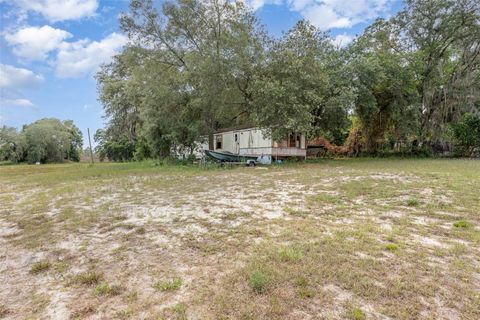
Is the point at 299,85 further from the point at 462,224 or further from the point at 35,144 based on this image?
the point at 35,144

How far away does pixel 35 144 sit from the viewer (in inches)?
1315

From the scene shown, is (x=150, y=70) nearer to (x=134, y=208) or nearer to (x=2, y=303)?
(x=134, y=208)

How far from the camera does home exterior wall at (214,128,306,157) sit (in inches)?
639

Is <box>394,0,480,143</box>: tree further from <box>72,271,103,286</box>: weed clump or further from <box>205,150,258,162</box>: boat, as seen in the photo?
<box>72,271,103,286</box>: weed clump

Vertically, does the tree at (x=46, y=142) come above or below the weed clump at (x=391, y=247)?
above

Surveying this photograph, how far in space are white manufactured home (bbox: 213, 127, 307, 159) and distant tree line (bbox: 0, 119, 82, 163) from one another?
89.9 ft

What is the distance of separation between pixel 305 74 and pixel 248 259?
13.4m

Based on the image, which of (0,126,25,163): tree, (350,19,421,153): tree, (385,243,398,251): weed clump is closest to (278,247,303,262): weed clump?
(385,243,398,251): weed clump

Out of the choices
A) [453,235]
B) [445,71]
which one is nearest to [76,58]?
[453,235]

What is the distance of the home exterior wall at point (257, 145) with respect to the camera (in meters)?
16.2

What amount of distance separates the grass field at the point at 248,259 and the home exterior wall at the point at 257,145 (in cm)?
1087

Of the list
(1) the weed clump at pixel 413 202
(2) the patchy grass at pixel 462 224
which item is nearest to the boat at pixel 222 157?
(1) the weed clump at pixel 413 202

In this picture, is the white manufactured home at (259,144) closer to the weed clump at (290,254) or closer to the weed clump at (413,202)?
the weed clump at (413,202)

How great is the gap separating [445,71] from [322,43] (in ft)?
27.5
